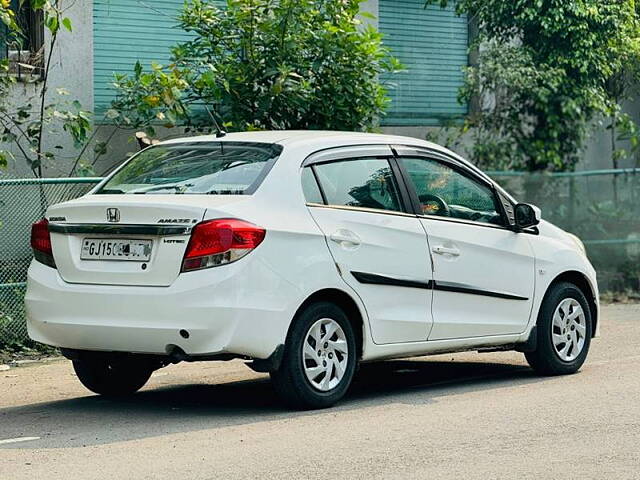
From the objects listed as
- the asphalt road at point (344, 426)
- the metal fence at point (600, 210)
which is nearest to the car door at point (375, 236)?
the asphalt road at point (344, 426)

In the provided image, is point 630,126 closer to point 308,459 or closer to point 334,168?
point 334,168

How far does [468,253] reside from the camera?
32.1ft

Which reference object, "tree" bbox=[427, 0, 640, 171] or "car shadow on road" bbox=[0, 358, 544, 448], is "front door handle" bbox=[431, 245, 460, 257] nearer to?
"car shadow on road" bbox=[0, 358, 544, 448]

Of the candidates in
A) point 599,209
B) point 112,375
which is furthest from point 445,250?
point 599,209

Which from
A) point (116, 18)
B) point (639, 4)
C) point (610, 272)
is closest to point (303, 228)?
point (116, 18)

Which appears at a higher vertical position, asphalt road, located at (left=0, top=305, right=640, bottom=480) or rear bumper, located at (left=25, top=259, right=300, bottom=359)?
rear bumper, located at (left=25, top=259, right=300, bottom=359)

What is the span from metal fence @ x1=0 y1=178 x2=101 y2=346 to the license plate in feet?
10.7

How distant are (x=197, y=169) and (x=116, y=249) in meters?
0.83

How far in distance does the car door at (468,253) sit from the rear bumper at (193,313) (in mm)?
1466

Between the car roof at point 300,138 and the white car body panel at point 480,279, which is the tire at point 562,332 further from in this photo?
the car roof at point 300,138

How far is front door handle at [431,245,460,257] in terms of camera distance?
31.3ft

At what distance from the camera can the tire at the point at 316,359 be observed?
8.59 metres

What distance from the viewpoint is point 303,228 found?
8672 mm

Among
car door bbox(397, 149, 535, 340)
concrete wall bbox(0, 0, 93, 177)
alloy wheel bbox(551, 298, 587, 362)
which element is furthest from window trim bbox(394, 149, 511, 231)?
concrete wall bbox(0, 0, 93, 177)
